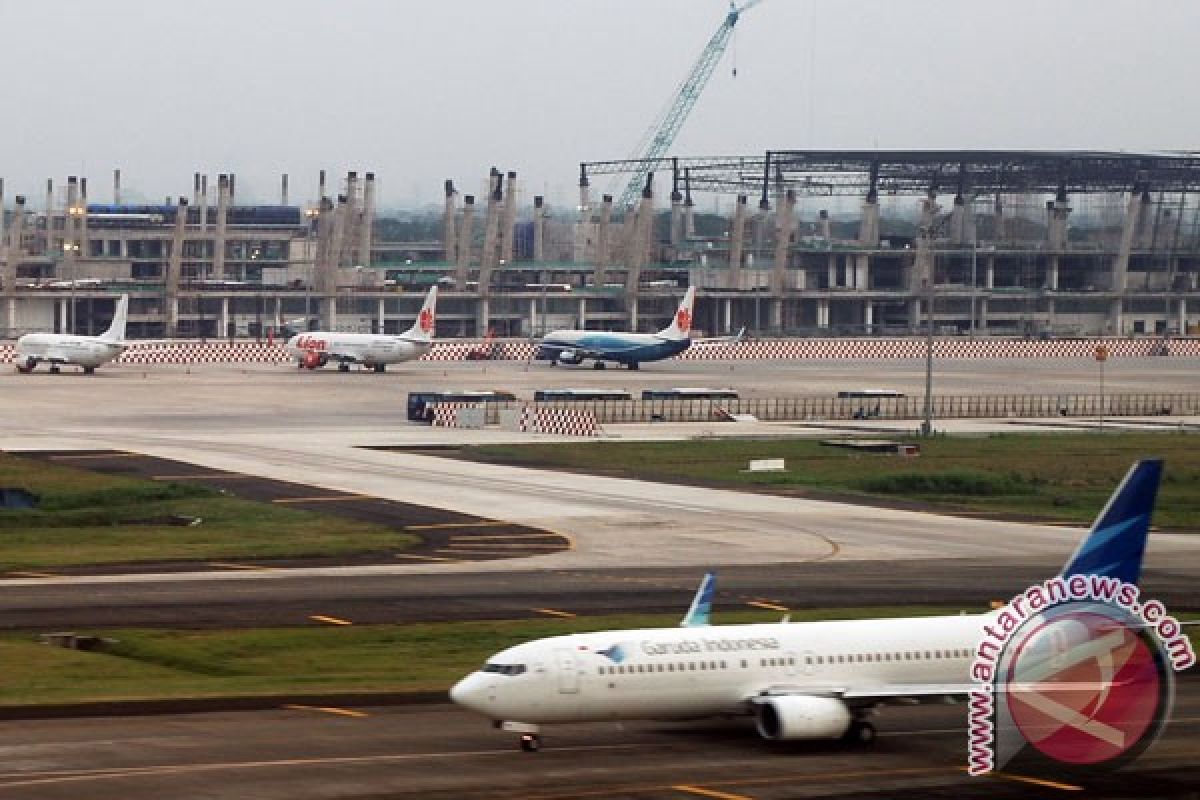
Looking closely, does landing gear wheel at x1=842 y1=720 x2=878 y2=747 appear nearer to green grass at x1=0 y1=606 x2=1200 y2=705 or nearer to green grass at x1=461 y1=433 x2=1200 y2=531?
green grass at x1=0 y1=606 x2=1200 y2=705

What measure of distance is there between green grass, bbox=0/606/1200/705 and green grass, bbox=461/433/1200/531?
36.9 meters

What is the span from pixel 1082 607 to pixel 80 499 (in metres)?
57.5

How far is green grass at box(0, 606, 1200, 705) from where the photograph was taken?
5166cm

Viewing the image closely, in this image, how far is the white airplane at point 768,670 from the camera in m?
42.3

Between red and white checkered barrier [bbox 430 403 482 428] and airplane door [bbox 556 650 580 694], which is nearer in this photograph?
airplane door [bbox 556 650 580 694]

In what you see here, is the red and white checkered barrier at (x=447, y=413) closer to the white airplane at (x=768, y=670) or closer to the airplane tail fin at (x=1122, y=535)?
the white airplane at (x=768, y=670)

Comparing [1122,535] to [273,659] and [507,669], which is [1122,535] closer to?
[507,669]

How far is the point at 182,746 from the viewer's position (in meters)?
44.4

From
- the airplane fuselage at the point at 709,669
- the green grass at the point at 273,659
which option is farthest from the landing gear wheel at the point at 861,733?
the green grass at the point at 273,659

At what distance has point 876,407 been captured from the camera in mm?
160125

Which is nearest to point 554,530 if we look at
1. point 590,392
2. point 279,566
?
point 279,566

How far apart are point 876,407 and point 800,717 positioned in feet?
385

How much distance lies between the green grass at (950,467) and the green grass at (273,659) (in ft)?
121

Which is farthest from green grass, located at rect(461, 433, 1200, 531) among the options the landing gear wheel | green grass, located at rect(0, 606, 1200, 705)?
the landing gear wheel
